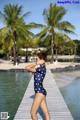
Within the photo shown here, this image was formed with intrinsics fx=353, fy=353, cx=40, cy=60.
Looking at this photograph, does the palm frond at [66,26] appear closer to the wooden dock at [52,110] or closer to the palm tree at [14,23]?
the palm tree at [14,23]

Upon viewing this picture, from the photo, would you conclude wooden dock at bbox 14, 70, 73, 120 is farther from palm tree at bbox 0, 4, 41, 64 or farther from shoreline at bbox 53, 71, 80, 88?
palm tree at bbox 0, 4, 41, 64

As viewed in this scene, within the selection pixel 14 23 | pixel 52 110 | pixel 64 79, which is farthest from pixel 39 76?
pixel 14 23

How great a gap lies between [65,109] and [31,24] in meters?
31.7

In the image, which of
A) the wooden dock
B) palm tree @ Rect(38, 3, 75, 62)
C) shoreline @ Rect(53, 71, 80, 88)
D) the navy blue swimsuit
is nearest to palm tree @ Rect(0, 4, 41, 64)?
palm tree @ Rect(38, 3, 75, 62)

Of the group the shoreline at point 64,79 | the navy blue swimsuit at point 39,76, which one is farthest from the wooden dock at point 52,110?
the shoreline at point 64,79

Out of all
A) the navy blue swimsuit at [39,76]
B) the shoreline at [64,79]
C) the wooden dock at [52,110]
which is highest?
the navy blue swimsuit at [39,76]

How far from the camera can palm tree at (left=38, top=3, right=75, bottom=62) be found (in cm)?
3888

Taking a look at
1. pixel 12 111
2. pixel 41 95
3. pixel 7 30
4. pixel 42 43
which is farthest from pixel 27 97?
pixel 42 43

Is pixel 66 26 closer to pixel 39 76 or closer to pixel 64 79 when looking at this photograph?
pixel 64 79

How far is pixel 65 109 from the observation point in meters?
8.35

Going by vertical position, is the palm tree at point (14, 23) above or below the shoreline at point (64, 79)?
above

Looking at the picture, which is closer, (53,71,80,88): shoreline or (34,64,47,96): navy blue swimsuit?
(34,64,47,96): navy blue swimsuit

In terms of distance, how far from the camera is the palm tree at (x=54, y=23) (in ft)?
128

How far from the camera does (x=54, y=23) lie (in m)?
39.4
